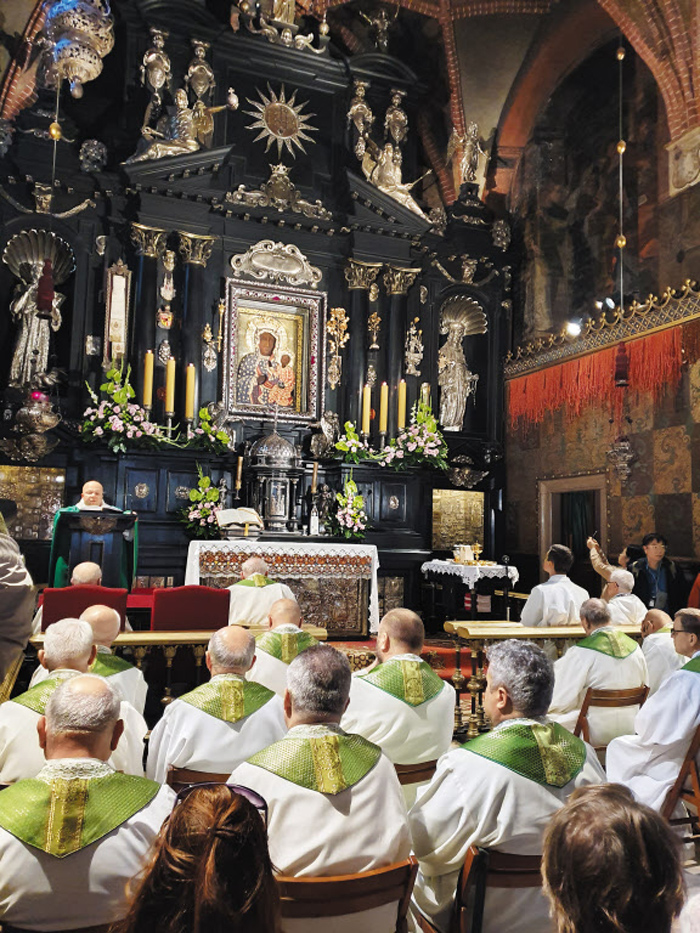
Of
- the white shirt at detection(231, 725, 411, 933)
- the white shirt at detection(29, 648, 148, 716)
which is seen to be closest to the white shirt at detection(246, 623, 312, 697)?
the white shirt at detection(29, 648, 148, 716)

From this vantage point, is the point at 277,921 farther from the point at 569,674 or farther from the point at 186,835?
the point at 569,674

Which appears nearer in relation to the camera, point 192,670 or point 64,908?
point 64,908

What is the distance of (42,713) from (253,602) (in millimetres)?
4702

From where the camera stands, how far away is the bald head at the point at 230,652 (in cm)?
396

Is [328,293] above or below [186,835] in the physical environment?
above

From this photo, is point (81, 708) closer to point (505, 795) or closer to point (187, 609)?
point (505, 795)

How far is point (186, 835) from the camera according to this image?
4.93 ft

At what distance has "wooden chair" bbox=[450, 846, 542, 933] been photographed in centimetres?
256

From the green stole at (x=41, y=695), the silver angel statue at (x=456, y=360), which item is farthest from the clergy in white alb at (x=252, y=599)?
the silver angel statue at (x=456, y=360)

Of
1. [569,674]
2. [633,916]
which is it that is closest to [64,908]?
[633,916]

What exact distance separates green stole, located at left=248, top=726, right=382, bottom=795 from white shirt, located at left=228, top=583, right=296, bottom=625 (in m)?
5.43

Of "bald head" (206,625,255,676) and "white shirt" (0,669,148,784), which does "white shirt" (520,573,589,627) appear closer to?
"bald head" (206,625,255,676)

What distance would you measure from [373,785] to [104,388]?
1047 centimetres

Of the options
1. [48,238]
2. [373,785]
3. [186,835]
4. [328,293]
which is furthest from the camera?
[328,293]
